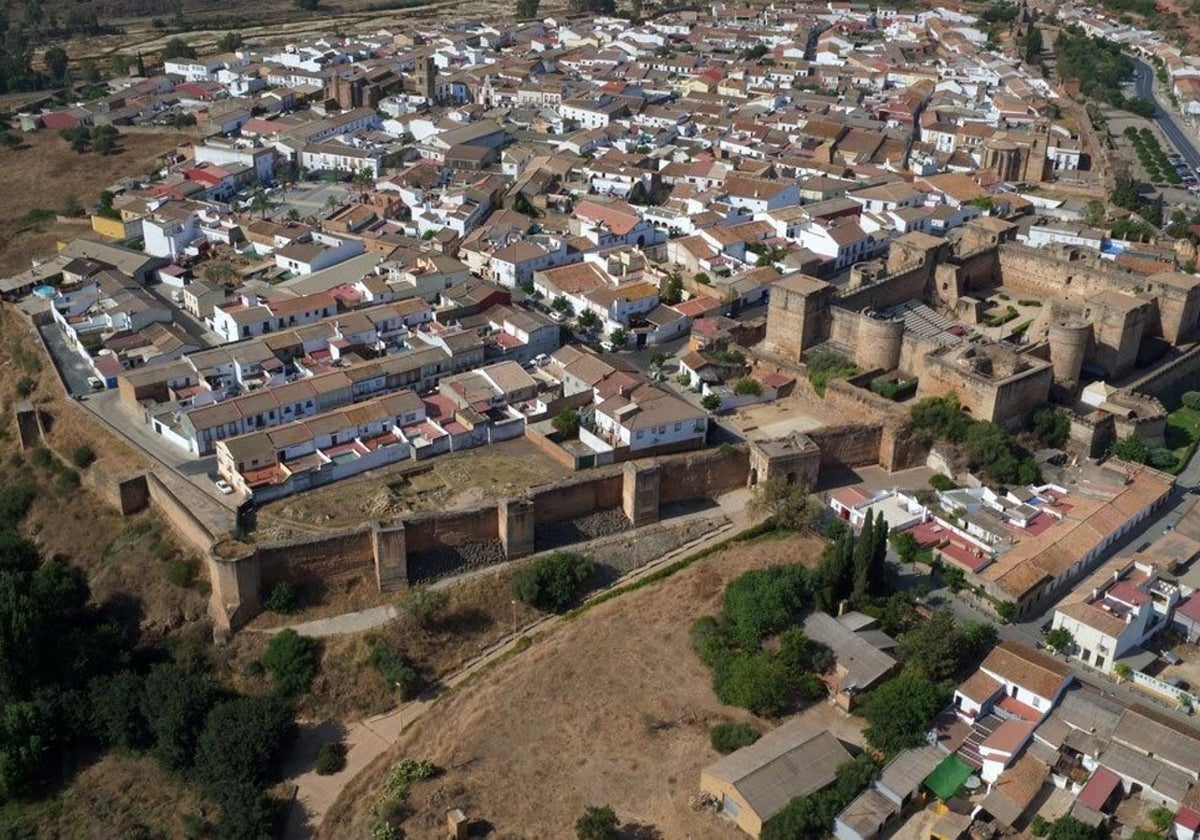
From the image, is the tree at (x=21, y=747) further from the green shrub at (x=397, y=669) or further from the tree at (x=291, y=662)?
the green shrub at (x=397, y=669)

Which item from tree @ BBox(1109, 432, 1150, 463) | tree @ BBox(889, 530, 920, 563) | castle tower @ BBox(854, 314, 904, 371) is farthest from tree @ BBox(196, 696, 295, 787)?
tree @ BBox(1109, 432, 1150, 463)

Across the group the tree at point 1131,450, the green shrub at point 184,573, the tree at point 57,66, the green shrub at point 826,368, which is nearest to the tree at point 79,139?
the tree at point 57,66

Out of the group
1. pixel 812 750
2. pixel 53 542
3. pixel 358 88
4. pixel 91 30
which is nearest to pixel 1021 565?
pixel 812 750

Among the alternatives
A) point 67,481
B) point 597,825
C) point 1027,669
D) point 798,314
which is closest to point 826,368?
point 798,314

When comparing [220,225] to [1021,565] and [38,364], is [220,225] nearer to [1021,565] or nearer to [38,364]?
[38,364]

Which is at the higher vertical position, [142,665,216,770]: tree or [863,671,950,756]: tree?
[863,671,950,756]: tree

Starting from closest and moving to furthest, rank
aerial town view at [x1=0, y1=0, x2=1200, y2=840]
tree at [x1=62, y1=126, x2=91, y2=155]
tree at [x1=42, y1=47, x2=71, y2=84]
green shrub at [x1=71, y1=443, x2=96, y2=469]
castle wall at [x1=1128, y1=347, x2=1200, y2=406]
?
aerial town view at [x1=0, y1=0, x2=1200, y2=840] → green shrub at [x1=71, y1=443, x2=96, y2=469] → castle wall at [x1=1128, y1=347, x2=1200, y2=406] → tree at [x1=62, y1=126, x2=91, y2=155] → tree at [x1=42, y1=47, x2=71, y2=84]

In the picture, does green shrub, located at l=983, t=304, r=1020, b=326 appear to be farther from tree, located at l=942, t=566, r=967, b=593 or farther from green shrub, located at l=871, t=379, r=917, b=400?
tree, located at l=942, t=566, r=967, b=593
